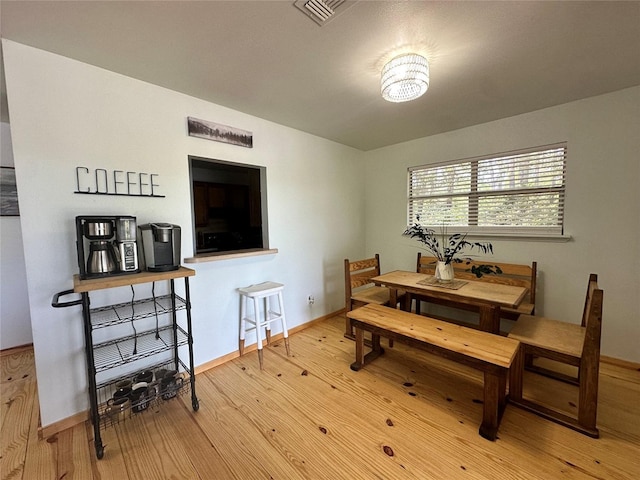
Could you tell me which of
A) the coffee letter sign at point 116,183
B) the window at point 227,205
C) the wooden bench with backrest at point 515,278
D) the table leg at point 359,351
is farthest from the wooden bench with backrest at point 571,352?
the coffee letter sign at point 116,183

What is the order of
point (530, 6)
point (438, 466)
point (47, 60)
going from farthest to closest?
point (47, 60) → point (438, 466) → point (530, 6)

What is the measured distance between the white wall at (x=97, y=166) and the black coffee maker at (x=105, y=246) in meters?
0.21

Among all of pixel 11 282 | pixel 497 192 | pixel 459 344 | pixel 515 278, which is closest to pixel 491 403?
pixel 459 344

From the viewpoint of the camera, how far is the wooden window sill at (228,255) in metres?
2.04

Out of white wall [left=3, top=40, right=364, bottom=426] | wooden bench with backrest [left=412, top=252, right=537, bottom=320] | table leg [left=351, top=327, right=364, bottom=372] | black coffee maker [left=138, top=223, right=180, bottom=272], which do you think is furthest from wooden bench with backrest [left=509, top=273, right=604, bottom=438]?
black coffee maker [left=138, top=223, right=180, bottom=272]

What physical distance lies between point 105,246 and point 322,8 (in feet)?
5.72

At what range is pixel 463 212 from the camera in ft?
9.55

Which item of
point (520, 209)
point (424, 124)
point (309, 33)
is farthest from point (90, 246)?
point (520, 209)

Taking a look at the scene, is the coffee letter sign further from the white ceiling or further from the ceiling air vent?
the ceiling air vent

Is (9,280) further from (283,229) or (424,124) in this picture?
(424,124)

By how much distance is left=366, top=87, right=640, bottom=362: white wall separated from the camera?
6.75ft

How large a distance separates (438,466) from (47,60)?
3.11 meters

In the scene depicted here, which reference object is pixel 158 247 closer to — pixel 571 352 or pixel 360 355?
pixel 360 355

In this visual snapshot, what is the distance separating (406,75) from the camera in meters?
1.49
